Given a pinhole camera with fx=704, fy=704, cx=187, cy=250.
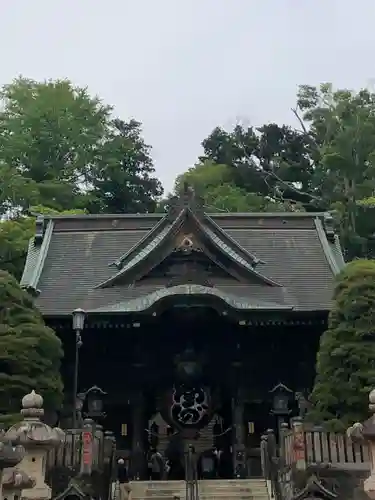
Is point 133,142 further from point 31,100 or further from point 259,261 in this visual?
point 259,261

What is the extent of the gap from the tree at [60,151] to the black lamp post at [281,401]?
69.7ft

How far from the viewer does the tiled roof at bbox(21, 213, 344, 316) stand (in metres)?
20.9

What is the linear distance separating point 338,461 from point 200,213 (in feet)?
33.1

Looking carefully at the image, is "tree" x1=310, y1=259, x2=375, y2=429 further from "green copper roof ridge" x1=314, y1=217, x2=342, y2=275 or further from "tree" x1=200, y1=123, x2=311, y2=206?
"tree" x1=200, y1=123, x2=311, y2=206

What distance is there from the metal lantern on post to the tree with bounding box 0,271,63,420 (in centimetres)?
303

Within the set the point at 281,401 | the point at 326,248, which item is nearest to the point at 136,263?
the point at 281,401

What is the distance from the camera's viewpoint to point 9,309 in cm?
1645

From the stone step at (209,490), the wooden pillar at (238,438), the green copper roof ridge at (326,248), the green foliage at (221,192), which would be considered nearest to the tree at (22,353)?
the stone step at (209,490)

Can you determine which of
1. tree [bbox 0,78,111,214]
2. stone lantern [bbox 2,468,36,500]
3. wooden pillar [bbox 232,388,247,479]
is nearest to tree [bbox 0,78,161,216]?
tree [bbox 0,78,111,214]

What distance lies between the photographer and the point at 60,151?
42.2 metres

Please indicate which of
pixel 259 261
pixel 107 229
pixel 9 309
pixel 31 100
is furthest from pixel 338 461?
pixel 31 100

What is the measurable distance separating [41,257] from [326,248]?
9674 millimetres

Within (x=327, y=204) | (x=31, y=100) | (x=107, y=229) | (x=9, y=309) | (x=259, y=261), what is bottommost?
(x=9, y=309)

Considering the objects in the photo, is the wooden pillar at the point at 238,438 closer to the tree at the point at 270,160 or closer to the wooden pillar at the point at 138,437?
the wooden pillar at the point at 138,437
